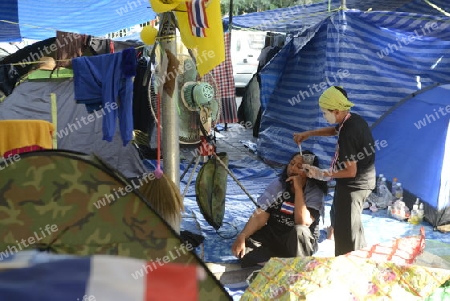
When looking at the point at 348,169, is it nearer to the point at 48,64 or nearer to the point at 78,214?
the point at 78,214

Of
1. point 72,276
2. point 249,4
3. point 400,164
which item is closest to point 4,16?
point 400,164

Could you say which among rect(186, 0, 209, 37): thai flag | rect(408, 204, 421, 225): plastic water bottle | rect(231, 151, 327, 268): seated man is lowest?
rect(408, 204, 421, 225): plastic water bottle

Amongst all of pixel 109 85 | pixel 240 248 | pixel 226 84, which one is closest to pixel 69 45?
pixel 226 84

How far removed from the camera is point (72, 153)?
1.76 m

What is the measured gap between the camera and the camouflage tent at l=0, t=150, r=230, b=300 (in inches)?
67.2

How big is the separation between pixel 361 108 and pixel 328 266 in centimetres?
368

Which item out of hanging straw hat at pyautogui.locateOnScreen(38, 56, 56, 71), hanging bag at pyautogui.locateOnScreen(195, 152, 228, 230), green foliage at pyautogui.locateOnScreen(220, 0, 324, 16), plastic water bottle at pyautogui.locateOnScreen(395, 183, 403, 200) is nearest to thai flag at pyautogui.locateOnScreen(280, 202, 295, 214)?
hanging bag at pyautogui.locateOnScreen(195, 152, 228, 230)

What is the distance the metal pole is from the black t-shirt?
4.02ft

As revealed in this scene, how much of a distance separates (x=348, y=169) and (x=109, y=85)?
6.43 ft

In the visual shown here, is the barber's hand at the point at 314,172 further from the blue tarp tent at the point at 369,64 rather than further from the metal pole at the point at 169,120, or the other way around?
the blue tarp tent at the point at 369,64

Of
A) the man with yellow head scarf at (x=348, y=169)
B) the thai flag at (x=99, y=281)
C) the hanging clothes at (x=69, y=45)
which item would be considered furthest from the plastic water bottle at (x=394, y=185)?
the thai flag at (x=99, y=281)

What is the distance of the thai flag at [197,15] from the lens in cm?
256

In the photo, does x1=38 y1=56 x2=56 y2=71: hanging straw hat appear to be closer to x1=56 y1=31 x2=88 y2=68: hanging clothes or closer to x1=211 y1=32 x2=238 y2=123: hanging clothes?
x1=56 y1=31 x2=88 y2=68: hanging clothes

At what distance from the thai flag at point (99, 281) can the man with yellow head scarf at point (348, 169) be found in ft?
8.09
